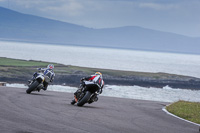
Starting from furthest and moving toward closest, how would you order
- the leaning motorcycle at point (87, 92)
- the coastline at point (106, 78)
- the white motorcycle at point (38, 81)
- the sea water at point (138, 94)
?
1. the coastline at point (106, 78)
2. the sea water at point (138, 94)
3. the white motorcycle at point (38, 81)
4. the leaning motorcycle at point (87, 92)

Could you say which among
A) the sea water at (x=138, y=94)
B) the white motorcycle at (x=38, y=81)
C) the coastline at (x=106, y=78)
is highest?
the white motorcycle at (x=38, y=81)

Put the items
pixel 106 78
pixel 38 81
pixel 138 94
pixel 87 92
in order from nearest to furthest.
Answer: pixel 87 92 < pixel 38 81 < pixel 138 94 < pixel 106 78

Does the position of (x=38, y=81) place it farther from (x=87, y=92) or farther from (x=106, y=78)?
(x=106, y=78)

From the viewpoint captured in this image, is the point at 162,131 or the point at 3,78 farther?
the point at 3,78

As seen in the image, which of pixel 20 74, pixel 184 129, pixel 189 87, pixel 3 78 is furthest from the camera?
pixel 189 87

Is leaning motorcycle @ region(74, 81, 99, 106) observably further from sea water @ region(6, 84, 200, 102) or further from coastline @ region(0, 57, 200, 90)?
coastline @ region(0, 57, 200, 90)

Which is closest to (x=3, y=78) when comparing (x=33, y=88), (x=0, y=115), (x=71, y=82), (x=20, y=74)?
(x=20, y=74)

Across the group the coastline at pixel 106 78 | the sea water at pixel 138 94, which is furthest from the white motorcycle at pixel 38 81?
the coastline at pixel 106 78

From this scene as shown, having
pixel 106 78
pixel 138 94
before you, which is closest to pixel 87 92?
pixel 138 94

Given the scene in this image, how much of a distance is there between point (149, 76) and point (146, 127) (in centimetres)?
7938

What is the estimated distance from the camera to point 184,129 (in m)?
11.9

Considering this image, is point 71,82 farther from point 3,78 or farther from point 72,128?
point 72,128

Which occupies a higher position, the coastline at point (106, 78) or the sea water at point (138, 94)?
the coastline at point (106, 78)

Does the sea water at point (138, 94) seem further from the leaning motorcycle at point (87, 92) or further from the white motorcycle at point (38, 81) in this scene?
the leaning motorcycle at point (87, 92)
